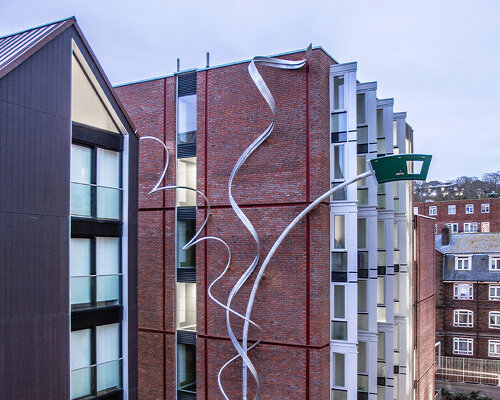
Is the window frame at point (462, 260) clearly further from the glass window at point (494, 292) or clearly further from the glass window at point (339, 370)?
the glass window at point (339, 370)

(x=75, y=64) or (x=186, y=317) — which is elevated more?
(x=75, y=64)

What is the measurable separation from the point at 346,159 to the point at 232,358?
21.8 feet

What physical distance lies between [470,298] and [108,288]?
30481mm

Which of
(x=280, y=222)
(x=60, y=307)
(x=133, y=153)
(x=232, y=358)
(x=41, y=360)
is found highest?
(x=133, y=153)

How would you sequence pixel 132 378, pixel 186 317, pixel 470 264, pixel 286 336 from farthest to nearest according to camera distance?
1. pixel 470 264
2. pixel 186 317
3. pixel 286 336
4. pixel 132 378

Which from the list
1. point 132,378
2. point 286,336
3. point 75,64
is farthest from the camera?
point 286,336

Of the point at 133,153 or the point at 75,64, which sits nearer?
the point at 75,64

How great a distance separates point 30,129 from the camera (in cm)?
933

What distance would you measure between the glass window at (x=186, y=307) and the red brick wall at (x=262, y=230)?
255mm

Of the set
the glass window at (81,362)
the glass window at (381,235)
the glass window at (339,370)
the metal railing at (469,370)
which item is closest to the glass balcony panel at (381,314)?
the glass window at (381,235)

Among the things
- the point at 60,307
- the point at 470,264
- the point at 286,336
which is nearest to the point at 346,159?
the point at 286,336

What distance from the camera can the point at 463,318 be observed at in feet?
116

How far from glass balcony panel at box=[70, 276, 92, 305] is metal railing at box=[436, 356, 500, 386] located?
28.0 meters

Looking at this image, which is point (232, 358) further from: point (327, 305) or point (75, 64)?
point (75, 64)
